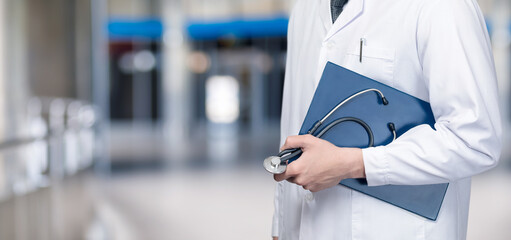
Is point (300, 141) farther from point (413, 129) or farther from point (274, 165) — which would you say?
point (413, 129)

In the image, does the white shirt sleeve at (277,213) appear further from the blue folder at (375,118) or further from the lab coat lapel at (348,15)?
the lab coat lapel at (348,15)

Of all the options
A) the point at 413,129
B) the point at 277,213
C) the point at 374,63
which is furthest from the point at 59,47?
the point at 413,129

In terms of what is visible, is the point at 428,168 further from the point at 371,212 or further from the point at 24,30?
the point at 24,30

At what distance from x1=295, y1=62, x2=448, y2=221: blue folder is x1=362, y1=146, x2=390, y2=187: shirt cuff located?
64 mm

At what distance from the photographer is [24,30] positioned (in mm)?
7770

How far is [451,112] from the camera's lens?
1.10 metres

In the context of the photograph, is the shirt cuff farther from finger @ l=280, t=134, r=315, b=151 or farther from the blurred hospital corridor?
the blurred hospital corridor

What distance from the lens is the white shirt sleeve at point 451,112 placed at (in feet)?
3.55

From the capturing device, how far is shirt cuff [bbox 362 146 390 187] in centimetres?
113

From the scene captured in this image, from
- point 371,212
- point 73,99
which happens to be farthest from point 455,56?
point 73,99

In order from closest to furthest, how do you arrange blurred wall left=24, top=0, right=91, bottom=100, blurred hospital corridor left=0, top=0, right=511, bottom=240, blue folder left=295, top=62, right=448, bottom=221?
blue folder left=295, top=62, right=448, bottom=221 < blurred hospital corridor left=0, top=0, right=511, bottom=240 < blurred wall left=24, top=0, right=91, bottom=100

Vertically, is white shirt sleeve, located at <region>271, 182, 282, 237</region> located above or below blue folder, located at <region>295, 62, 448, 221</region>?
below

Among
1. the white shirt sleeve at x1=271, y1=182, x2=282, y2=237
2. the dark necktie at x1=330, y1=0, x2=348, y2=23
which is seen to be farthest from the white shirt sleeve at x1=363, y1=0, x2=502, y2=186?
the white shirt sleeve at x1=271, y1=182, x2=282, y2=237

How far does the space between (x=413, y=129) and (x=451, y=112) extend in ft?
0.28
